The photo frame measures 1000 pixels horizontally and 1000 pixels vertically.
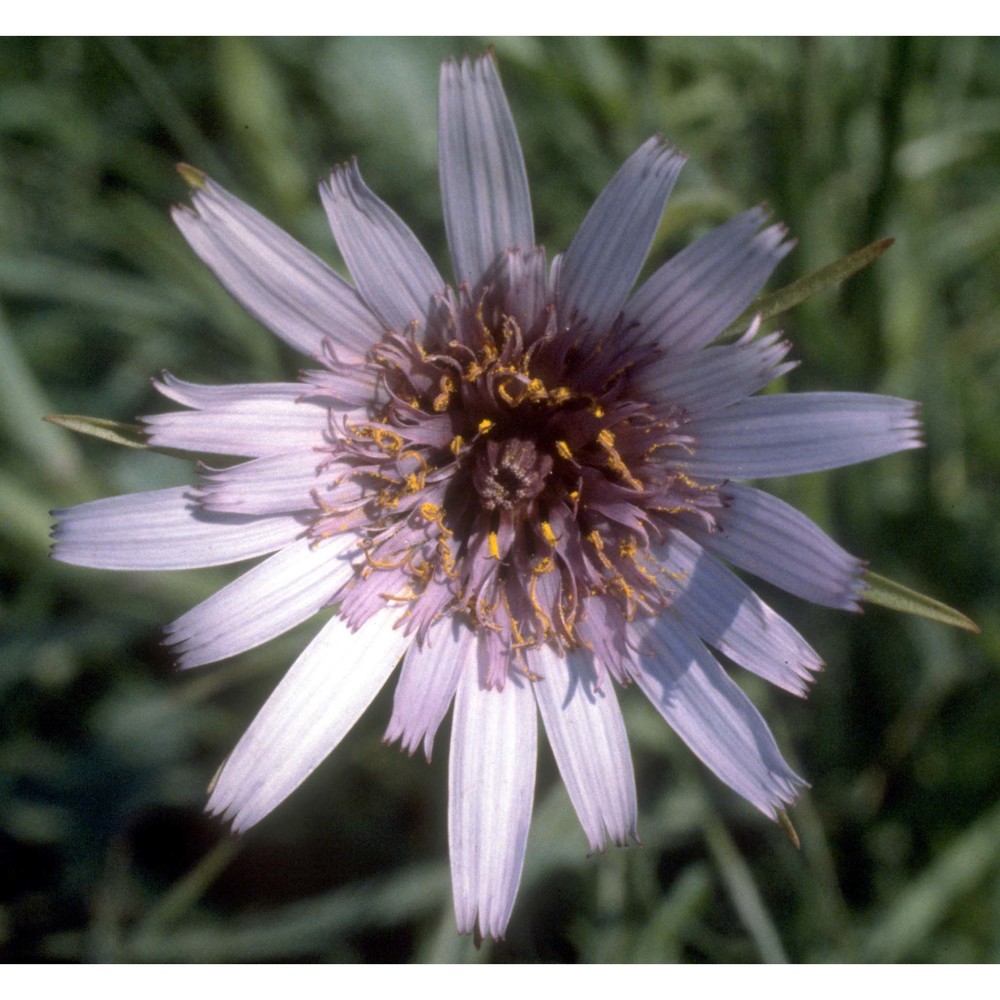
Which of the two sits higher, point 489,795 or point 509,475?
point 509,475

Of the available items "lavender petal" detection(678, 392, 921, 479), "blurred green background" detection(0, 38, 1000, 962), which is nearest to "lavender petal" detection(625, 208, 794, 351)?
"lavender petal" detection(678, 392, 921, 479)

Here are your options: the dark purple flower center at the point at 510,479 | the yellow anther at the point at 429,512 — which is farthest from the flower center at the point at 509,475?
the yellow anther at the point at 429,512

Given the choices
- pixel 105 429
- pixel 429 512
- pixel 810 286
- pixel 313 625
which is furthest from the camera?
pixel 313 625

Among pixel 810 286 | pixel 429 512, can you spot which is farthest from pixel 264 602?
pixel 810 286

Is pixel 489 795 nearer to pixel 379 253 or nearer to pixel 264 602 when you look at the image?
pixel 264 602

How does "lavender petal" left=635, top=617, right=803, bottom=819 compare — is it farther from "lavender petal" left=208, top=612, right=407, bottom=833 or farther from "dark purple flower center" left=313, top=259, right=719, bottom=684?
"lavender petal" left=208, top=612, right=407, bottom=833

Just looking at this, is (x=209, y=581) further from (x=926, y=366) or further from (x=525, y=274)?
(x=926, y=366)

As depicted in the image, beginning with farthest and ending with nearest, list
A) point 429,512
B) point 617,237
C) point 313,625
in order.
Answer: point 313,625, point 429,512, point 617,237
